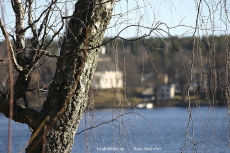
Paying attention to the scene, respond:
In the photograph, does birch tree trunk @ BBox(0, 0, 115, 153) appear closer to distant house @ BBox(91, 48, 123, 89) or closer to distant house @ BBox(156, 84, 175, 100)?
distant house @ BBox(91, 48, 123, 89)

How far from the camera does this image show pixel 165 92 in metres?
43.8

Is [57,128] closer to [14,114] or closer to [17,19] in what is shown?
[14,114]

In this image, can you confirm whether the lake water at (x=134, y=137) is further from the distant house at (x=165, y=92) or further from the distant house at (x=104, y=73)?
the distant house at (x=165, y=92)

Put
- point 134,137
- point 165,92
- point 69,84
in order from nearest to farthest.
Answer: point 69,84
point 134,137
point 165,92

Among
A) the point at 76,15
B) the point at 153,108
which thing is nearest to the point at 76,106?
the point at 76,15

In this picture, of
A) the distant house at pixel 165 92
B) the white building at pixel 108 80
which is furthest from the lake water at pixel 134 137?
the distant house at pixel 165 92

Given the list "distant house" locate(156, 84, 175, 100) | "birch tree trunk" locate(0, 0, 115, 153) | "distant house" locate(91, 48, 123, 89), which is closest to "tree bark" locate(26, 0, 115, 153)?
"birch tree trunk" locate(0, 0, 115, 153)

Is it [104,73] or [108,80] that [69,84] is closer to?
[104,73]

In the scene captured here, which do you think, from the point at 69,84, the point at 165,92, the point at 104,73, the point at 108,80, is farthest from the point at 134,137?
the point at 165,92

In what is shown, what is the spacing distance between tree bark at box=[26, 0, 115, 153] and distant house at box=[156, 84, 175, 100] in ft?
132

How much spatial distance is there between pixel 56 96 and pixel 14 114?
33cm

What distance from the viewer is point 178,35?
2467 mm

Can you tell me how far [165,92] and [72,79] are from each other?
138ft

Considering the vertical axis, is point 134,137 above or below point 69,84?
below
